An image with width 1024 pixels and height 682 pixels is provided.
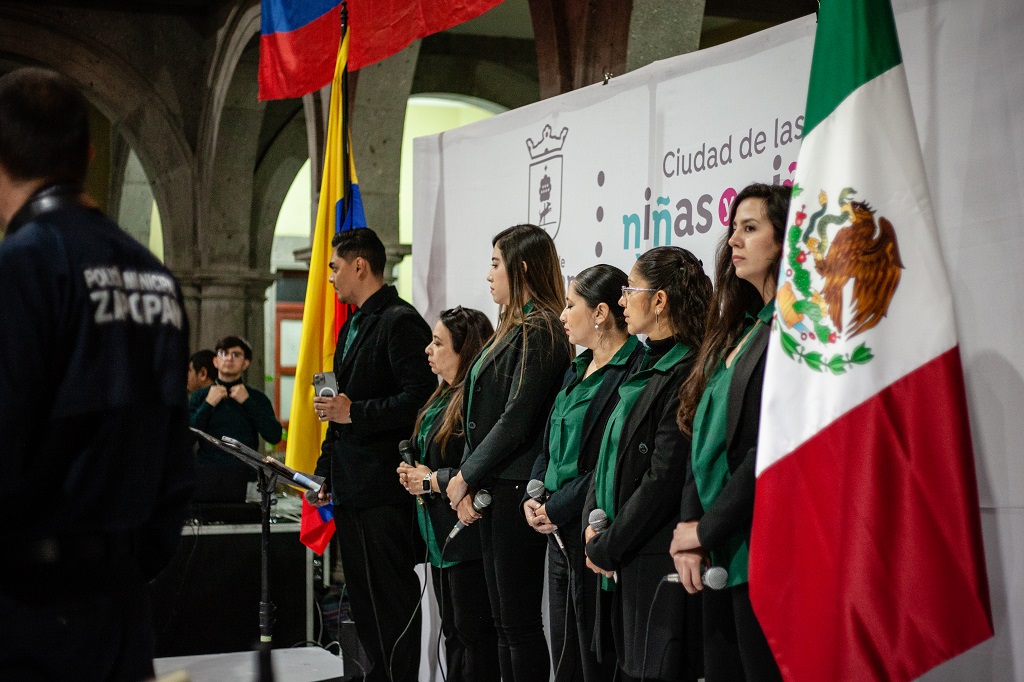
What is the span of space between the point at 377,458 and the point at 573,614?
115 centimetres

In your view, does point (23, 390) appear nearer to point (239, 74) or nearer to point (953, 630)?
point (953, 630)

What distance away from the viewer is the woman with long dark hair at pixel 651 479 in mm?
2789

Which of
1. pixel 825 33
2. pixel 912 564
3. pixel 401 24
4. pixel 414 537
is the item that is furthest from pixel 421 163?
pixel 912 564

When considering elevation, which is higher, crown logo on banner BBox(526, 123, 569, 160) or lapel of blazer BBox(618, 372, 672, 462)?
crown logo on banner BBox(526, 123, 569, 160)

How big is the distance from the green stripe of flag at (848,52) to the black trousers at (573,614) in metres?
1.38

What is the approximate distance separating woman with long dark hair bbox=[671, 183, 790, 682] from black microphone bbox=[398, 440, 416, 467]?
1464 mm

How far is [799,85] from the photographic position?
120 inches

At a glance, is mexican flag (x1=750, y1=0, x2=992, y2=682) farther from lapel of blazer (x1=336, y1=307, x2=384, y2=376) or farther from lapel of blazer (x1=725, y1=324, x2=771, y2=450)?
lapel of blazer (x1=336, y1=307, x2=384, y2=376)

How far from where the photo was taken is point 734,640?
262 cm

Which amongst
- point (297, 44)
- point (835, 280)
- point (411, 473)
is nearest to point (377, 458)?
point (411, 473)

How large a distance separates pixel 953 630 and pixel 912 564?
0.14 meters

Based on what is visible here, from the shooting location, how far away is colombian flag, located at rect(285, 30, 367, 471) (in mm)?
4797

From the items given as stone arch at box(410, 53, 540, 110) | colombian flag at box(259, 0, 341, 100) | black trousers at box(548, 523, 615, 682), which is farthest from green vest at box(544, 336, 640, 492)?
stone arch at box(410, 53, 540, 110)

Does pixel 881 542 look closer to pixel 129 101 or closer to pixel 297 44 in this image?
pixel 297 44
